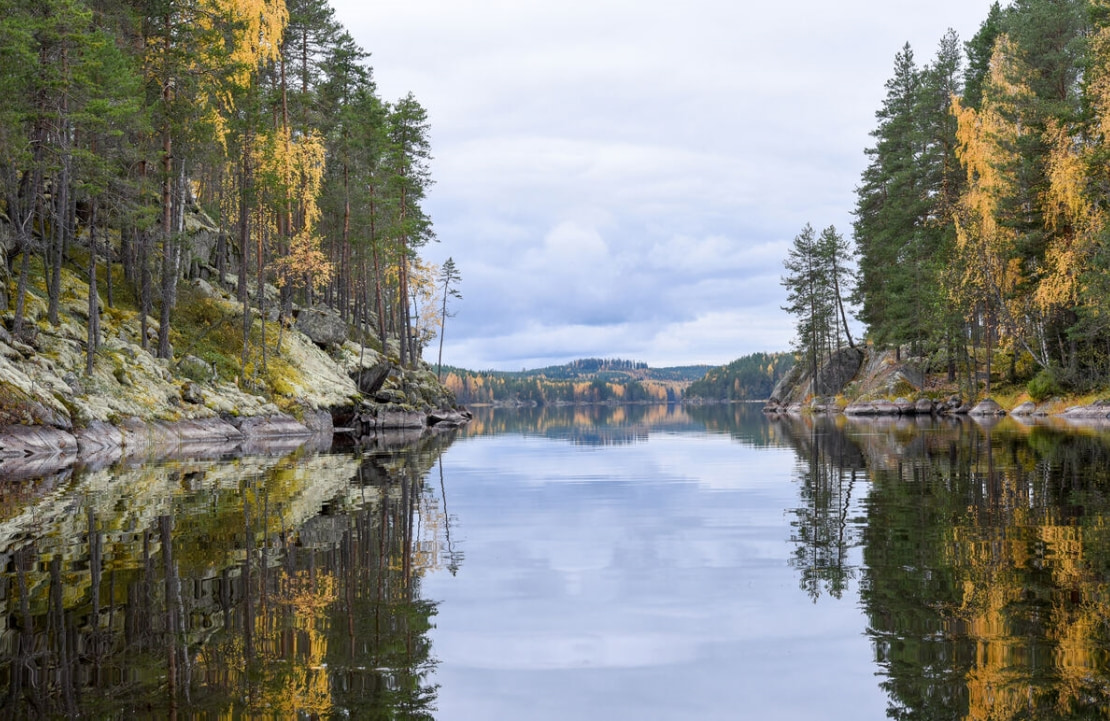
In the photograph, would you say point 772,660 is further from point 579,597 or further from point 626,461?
point 626,461

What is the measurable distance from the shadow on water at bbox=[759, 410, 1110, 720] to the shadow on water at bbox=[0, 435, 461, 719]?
3.33m

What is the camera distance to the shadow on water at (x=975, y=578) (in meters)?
4.88

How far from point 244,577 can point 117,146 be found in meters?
31.4

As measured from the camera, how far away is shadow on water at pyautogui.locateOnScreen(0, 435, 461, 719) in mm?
4922

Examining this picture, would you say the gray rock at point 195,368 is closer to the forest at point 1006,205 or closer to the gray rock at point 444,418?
the gray rock at point 444,418

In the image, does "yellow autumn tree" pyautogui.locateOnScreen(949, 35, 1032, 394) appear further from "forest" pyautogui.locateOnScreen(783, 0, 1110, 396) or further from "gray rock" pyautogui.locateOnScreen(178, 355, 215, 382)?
"gray rock" pyautogui.locateOnScreen(178, 355, 215, 382)

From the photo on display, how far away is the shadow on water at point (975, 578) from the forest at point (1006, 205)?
1020 inches

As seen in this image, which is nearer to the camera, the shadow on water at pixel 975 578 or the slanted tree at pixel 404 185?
the shadow on water at pixel 975 578

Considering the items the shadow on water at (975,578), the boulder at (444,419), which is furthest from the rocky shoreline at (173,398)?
the shadow on water at (975,578)

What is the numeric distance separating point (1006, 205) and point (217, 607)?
48.4m

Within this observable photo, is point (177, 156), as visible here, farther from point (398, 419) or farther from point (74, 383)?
point (398, 419)

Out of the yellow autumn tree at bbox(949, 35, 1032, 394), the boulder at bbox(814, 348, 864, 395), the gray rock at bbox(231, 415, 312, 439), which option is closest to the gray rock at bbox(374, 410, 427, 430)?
the gray rock at bbox(231, 415, 312, 439)

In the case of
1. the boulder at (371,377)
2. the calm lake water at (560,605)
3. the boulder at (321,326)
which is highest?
the boulder at (321,326)

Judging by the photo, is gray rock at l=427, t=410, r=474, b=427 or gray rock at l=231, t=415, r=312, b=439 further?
gray rock at l=427, t=410, r=474, b=427
